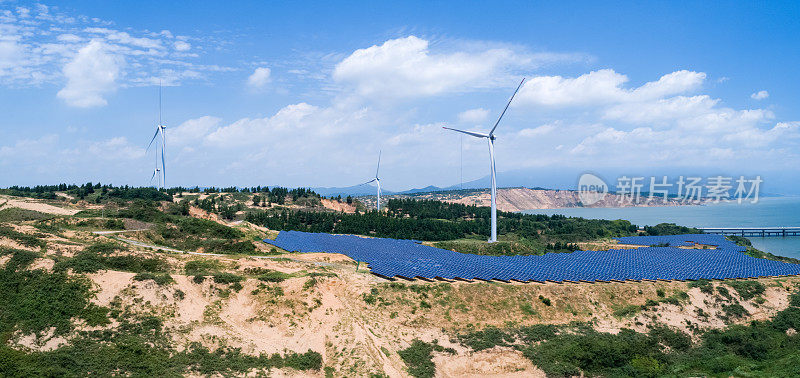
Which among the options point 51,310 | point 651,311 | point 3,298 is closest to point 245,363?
point 51,310

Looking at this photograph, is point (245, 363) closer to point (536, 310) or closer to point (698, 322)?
point (536, 310)

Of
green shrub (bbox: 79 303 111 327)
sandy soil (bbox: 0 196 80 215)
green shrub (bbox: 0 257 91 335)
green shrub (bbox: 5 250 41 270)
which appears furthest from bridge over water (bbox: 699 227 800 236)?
sandy soil (bbox: 0 196 80 215)

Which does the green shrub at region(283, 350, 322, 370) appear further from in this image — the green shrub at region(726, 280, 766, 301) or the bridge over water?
the bridge over water

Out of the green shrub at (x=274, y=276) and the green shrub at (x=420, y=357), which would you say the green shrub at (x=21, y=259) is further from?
the green shrub at (x=420, y=357)

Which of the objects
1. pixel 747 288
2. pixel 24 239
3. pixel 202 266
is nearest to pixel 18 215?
pixel 24 239

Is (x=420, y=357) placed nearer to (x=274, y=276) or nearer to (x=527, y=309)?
(x=527, y=309)

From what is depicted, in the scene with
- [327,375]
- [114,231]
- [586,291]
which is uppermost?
[114,231]

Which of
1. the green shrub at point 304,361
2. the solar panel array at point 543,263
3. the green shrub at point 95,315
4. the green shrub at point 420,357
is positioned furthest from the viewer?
the solar panel array at point 543,263

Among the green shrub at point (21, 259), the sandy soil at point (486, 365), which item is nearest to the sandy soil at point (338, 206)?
the green shrub at point (21, 259)

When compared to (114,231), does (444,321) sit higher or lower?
lower
